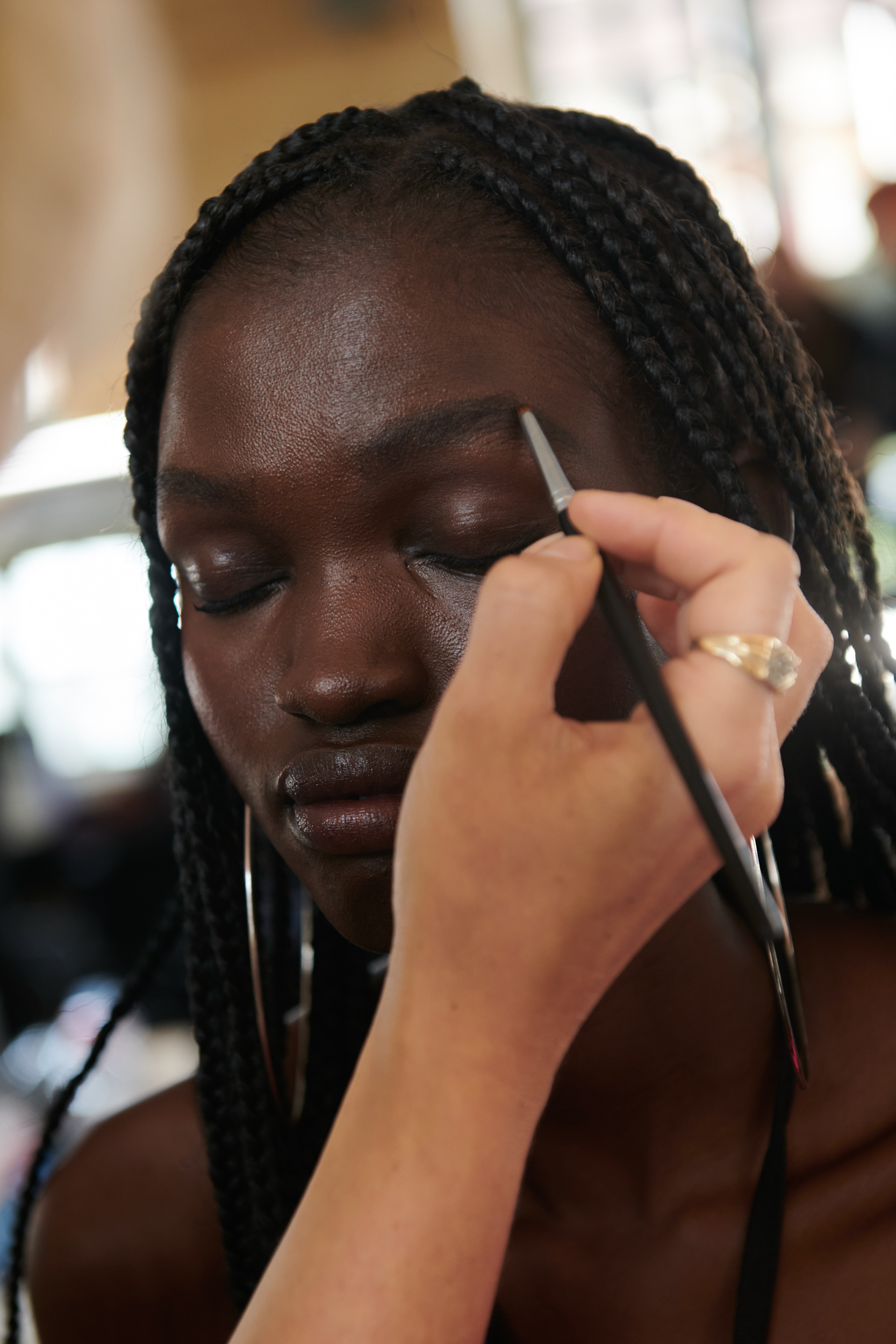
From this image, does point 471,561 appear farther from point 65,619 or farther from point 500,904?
point 65,619

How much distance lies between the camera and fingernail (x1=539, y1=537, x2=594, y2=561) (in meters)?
0.49

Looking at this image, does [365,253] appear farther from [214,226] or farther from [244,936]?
[244,936]

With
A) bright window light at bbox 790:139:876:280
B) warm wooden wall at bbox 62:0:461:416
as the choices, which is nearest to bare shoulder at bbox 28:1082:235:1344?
warm wooden wall at bbox 62:0:461:416

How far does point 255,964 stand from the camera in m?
0.97

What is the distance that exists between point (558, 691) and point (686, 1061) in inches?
14.0

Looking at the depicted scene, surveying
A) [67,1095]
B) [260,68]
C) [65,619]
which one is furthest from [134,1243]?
[65,619]

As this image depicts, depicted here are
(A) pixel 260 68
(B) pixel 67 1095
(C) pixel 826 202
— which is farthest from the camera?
(C) pixel 826 202

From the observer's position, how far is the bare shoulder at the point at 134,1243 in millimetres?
1082

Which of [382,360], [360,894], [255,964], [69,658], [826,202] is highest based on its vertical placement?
[826,202]

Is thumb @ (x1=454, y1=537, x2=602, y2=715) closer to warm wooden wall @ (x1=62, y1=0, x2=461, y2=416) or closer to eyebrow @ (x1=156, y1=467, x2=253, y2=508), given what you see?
eyebrow @ (x1=156, y1=467, x2=253, y2=508)

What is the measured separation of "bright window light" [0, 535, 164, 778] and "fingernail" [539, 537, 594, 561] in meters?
4.01

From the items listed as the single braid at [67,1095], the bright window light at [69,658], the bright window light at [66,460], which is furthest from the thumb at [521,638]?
the bright window light at [69,658]

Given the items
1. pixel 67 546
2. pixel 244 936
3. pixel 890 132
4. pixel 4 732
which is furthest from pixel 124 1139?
pixel 890 132

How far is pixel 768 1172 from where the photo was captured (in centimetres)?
83
